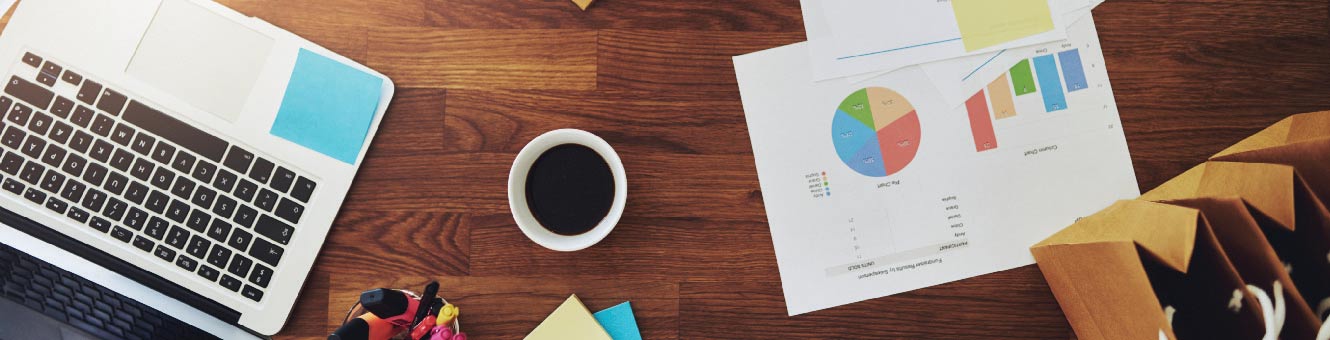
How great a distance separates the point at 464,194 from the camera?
785 mm

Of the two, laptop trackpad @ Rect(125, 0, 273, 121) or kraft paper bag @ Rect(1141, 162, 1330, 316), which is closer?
kraft paper bag @ Rect(1141, 162, 1330, 316)

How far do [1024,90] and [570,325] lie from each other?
1.92 feet

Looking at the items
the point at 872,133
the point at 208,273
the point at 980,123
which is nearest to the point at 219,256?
the point at 208,273

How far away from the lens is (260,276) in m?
0.76

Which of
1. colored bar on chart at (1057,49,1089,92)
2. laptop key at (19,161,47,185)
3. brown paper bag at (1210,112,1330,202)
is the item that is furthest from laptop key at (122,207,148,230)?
brown paper bag at (1210,112,1330,202)

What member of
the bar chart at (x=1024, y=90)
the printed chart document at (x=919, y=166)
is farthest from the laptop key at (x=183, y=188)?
the bar chart at (x=1024, y=90)

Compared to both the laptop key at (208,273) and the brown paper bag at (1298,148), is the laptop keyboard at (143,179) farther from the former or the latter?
the brown paper bag at (1298,148)

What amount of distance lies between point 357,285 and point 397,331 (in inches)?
2.8

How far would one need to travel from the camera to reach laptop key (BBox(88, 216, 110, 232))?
0.75 metres

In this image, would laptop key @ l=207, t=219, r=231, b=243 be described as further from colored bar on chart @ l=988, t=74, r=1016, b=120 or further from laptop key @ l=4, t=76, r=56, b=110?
colored bar on chart @ l=988, t=74, r=1016, b=120

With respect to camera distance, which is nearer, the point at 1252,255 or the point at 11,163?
the point at 1252,255

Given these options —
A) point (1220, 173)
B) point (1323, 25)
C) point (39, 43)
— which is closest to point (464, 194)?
point (39, 43)

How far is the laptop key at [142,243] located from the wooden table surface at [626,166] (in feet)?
0.55

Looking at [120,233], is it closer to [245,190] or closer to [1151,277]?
[245,190]
